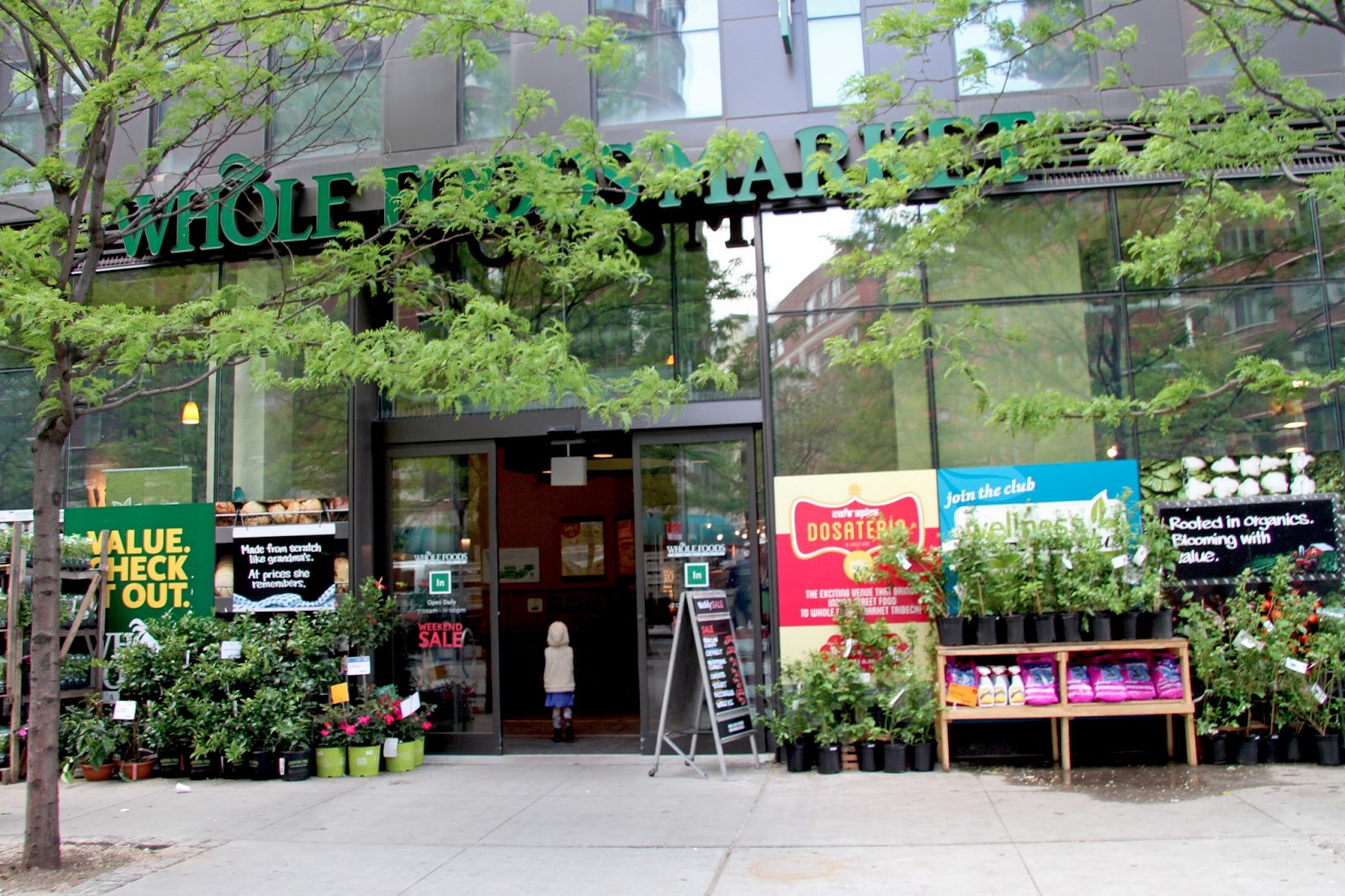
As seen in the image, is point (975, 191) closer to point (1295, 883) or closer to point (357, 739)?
point (1295, 883)

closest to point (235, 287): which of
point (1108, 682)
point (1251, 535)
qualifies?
point (1108, 682)

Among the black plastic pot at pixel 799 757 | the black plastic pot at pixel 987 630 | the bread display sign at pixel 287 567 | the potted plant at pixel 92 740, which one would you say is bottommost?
the black plastic pot at pixel 799 757

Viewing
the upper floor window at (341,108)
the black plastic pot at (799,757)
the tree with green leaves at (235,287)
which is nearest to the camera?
the tree with green leaves at (235,287)

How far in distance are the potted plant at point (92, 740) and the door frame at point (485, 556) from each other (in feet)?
9.16

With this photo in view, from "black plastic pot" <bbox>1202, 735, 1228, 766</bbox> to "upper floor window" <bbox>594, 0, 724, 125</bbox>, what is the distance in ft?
23.2

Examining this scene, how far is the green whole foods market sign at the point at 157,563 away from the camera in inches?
A: 442

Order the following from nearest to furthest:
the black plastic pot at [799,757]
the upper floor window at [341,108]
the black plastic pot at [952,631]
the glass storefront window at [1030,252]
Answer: the black plastic pot at [952,631], the black plastic pot at [799,757], the glass storefront window at [1030,252], the upper floor window at [341,108]

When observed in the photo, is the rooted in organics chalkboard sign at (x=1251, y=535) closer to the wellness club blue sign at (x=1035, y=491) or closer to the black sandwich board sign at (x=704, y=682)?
the wellness club blue sign at (x=1035, y=491)

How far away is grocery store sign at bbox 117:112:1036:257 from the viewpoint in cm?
922

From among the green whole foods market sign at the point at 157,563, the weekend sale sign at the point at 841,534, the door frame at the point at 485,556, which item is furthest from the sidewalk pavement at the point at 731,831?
the green whole foods market sign at the point at 157,563

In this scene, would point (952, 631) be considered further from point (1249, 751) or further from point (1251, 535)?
point (1251, 535)

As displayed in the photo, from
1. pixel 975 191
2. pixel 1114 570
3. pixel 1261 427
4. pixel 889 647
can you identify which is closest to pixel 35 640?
pixel 889 647

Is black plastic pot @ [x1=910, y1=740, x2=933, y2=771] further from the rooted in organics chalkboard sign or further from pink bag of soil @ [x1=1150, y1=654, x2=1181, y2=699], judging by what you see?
the rooted in organics chalkboard sign

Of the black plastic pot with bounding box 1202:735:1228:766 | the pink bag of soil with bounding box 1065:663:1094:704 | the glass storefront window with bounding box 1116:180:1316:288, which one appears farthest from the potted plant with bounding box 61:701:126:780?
the glass storefront window with bounding box 1116:180:1316:288
